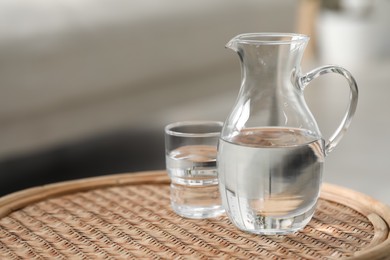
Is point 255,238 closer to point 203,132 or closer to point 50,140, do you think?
point 203,132

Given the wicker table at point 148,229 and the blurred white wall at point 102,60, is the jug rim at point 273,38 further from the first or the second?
the blurred white wall at point 102,60

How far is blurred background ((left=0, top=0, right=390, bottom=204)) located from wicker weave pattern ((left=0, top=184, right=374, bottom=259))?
697 millimetres

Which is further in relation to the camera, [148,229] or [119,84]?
[119,84]

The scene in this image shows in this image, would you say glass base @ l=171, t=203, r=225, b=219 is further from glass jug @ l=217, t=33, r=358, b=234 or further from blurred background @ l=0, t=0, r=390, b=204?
blurred background @ l=0, t=0, r=390, b=204

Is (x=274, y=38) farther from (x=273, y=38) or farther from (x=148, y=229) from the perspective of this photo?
(x=148, y=229)

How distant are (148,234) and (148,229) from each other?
1cm

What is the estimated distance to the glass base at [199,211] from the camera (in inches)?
28.7

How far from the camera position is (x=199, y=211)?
0.73 metres

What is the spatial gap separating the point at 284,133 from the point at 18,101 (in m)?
0.88

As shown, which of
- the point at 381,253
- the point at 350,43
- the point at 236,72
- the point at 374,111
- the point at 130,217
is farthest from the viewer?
the point at 350,43

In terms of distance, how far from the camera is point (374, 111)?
2191mm

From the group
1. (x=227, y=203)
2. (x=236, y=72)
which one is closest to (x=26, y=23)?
(x=236, y=72)

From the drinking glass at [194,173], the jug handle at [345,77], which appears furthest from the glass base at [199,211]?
the jug handle at [345,77]

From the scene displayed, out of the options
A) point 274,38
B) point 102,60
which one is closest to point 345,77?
point 274,38
